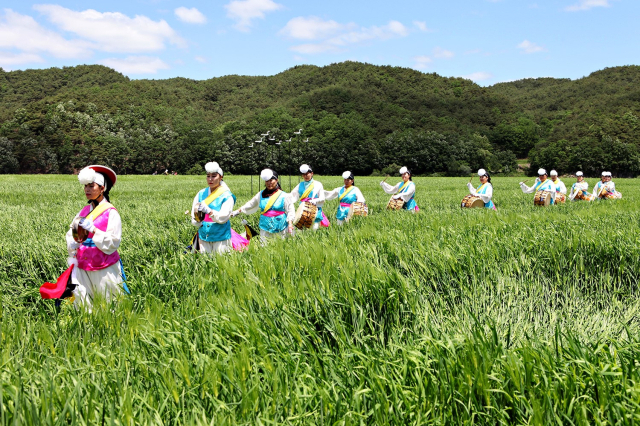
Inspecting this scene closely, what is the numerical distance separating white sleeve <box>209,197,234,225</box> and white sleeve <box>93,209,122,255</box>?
5.02ft

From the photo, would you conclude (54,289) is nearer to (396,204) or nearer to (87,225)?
(87,225)

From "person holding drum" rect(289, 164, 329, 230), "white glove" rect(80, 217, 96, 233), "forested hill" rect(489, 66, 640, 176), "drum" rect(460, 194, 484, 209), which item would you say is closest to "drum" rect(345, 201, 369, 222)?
"person holding drum" rect(289, 164, 329, 230)

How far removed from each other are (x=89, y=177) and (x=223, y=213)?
1.92 metres

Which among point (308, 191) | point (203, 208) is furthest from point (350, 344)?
point (308, 191)

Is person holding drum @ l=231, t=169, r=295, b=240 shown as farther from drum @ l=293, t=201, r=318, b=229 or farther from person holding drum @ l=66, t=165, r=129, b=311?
person holding drum @ l=66, t=165, r=129, b=311

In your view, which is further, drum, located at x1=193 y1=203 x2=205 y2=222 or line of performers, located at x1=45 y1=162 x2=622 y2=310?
drum, located at x1=193 y1=203 x2=205 y2=222

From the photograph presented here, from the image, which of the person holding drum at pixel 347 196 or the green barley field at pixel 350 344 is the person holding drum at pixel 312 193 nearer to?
the person holding drum at pixel 347 196

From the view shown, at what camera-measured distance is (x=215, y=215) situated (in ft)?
19.1

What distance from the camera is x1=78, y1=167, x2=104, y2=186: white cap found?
4273 mm

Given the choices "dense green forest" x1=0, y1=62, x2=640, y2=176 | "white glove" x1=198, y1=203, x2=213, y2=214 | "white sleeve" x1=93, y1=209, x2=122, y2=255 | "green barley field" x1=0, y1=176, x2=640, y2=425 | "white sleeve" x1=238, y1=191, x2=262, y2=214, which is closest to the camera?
"green barley field" x1=0, y1=176, x2=640, y2=425

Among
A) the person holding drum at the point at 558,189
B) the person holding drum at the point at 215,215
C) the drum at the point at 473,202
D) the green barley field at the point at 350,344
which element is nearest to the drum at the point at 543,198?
the person holding drum at the point at 558,189

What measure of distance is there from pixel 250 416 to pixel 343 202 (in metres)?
8.17

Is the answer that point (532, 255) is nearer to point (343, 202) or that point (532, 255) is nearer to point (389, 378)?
point (389, 378)

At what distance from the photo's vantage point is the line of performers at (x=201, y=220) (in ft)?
13.9
